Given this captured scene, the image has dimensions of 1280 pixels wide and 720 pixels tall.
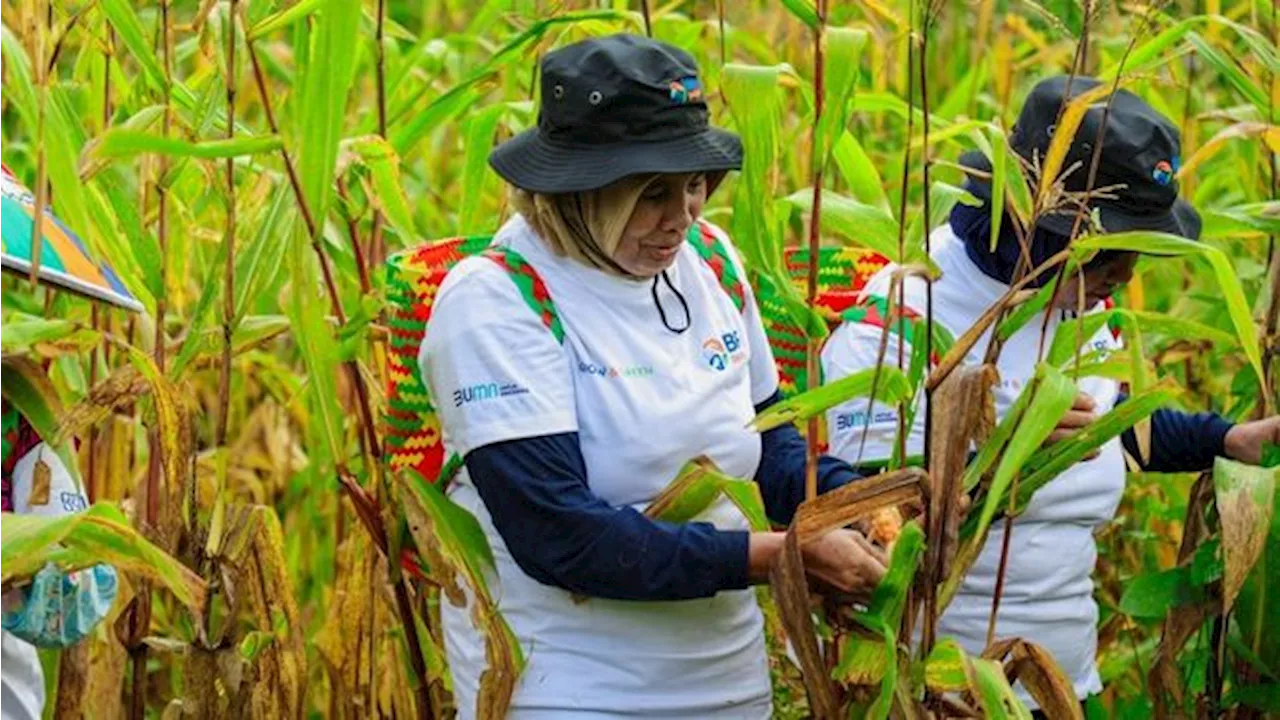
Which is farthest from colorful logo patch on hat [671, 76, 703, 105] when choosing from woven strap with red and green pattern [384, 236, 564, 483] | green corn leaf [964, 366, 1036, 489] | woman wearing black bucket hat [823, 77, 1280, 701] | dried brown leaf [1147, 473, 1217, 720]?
dried brown leaf [1147, 473, 1217, 720]

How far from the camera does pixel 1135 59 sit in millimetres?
2904

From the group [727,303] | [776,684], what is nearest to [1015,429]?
[727,303]

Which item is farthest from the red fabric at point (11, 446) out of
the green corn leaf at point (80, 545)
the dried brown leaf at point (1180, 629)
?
the dried brown leaf at point (1180, 629)

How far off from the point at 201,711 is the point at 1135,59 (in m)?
1.34

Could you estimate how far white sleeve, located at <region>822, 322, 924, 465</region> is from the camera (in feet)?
8.57

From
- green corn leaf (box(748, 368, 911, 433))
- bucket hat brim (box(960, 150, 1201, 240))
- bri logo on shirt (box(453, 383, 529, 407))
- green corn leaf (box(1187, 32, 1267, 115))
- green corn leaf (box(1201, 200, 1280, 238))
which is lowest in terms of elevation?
green corn leaf (box(748, 368, 911, 433))

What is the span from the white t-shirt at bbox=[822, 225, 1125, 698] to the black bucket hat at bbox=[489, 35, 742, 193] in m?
0.35

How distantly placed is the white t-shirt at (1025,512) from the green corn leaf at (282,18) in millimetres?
681

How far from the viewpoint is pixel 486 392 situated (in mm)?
2344

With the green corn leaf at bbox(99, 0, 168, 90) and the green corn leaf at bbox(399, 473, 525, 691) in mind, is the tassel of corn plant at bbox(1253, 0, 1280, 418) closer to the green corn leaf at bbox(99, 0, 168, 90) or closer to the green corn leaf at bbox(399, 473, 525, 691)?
the green corn leaf at bbox(399, 473, 525, 691)

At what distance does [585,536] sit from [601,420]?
140 mm

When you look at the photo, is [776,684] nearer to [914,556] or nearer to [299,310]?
[914,556]

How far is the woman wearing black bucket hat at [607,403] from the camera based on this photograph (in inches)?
91.8

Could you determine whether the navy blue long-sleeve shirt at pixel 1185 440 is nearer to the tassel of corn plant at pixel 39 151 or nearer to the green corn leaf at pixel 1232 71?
the green corn leaf at pixel 1232 71
